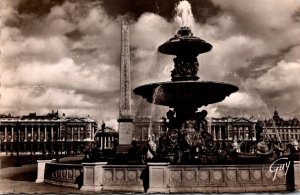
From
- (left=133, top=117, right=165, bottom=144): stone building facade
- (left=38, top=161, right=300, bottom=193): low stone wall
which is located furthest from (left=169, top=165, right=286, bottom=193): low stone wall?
(left=133, top=117, right=165, bottom=144): stone building facade

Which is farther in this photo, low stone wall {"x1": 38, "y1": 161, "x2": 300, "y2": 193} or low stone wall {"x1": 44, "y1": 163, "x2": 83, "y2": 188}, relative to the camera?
low stone wall {"x1": 44, "y1": 163, "x2": 83, "y2": 188}

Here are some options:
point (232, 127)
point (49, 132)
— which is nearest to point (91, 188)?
point (49, 132)

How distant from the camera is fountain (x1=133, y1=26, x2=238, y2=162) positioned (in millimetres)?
13250

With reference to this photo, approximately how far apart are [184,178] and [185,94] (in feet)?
12.4

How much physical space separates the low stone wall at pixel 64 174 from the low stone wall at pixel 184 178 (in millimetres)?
251

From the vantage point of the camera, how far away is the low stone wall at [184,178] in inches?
399

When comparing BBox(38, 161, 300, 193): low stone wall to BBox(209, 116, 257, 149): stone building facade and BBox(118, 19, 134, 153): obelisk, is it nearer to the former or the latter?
BBox(118, 19, 134, 153): obelisk

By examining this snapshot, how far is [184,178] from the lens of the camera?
1021 cm

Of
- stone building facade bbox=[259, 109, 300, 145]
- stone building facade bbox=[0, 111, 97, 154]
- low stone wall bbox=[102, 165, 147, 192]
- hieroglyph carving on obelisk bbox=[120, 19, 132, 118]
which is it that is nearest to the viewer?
low stone wall bbox=[102, 165, 147, 192]

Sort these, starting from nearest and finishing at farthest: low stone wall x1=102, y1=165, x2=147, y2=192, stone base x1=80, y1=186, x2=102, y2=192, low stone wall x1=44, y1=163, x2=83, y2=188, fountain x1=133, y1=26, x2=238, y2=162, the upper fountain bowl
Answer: low stone wall x1=102, y1=165, x2=147, y2=192 → stone base x1=80, y1=186, x2=102, y2=192 → low stone wall x1=44, y1=163, x2=83, y2=188 → fountain x1=133, y1=26, x2=238, y2=162 → the upper fountain bowl

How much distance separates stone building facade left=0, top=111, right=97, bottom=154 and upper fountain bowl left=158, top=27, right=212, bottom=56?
7115 centimetres

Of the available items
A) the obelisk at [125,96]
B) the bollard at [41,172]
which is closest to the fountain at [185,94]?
the bollard at [41,172]

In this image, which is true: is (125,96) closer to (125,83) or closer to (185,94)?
(125,83)

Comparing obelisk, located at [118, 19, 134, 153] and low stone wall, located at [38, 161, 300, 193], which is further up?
obelisk, located at [118, 19, 134, 153]
